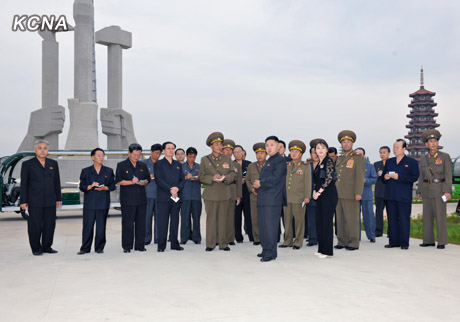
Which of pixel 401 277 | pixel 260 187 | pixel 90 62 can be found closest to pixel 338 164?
pixel 260 187

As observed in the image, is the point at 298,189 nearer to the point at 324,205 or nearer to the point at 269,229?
the point at 324,205

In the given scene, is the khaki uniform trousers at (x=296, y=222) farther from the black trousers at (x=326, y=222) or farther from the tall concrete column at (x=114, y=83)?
the tall concrete column at (x=114, y=83)

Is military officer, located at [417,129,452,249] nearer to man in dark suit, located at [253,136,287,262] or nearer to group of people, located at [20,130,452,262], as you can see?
group of people, located at [20,130,452,262]

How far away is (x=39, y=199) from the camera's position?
6988 millimetres

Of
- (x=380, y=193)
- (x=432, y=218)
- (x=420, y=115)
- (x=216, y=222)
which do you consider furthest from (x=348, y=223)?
(x=420, y=115)

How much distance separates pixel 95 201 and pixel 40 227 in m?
0.93

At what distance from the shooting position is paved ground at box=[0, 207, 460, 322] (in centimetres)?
371

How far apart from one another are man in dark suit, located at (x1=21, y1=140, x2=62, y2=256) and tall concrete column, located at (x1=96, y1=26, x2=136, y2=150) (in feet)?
74.7

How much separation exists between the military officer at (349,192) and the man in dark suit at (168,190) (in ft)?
8.70

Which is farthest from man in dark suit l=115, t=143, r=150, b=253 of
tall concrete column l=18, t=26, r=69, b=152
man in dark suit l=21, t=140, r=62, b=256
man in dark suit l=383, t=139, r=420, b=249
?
tall concrete column l=18, t=26, r=69, b=152

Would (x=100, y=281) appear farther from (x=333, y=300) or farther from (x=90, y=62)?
(x=90, y=62)

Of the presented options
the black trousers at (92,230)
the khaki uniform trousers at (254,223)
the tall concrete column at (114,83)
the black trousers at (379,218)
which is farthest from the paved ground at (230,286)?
the tall concrete column at (114,83)

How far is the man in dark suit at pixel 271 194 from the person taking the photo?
247 inches

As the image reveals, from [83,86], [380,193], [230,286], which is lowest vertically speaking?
[230,286]
